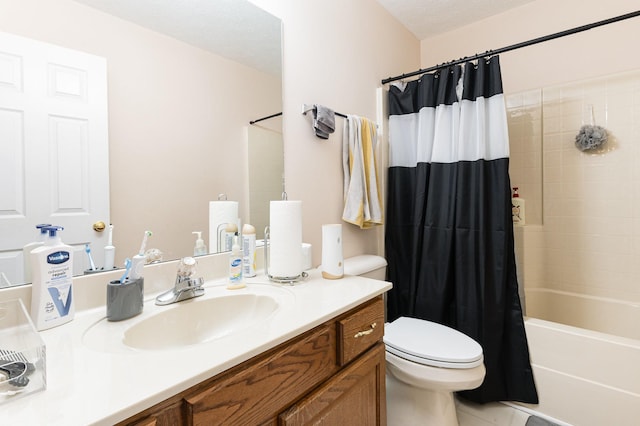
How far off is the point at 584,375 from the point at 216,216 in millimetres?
1776

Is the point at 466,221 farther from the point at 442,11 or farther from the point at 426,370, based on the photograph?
the point at 442,11

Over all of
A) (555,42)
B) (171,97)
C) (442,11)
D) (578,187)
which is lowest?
(578,187)

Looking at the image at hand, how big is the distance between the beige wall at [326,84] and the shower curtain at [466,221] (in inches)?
11.2

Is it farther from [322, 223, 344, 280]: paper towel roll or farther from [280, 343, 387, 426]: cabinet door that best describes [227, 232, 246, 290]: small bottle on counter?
[280, 343, 387, 426]: cabinet door

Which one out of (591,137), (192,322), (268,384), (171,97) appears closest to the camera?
(268,384)

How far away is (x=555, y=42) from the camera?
2055 mm

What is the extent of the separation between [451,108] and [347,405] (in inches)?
62.0

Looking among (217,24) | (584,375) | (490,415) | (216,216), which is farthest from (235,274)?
(584,375)

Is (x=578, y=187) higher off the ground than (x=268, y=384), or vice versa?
(x=578, y=187)

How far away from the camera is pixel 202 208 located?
114cm

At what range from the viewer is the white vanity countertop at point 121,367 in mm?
460

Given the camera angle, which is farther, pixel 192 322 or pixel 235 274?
pixel 235 274

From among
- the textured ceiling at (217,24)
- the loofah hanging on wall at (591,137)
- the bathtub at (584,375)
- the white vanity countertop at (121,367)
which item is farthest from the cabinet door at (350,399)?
the loofah hanging on wall at (591,137)

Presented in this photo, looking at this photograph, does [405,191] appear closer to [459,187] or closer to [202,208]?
[459,187]
